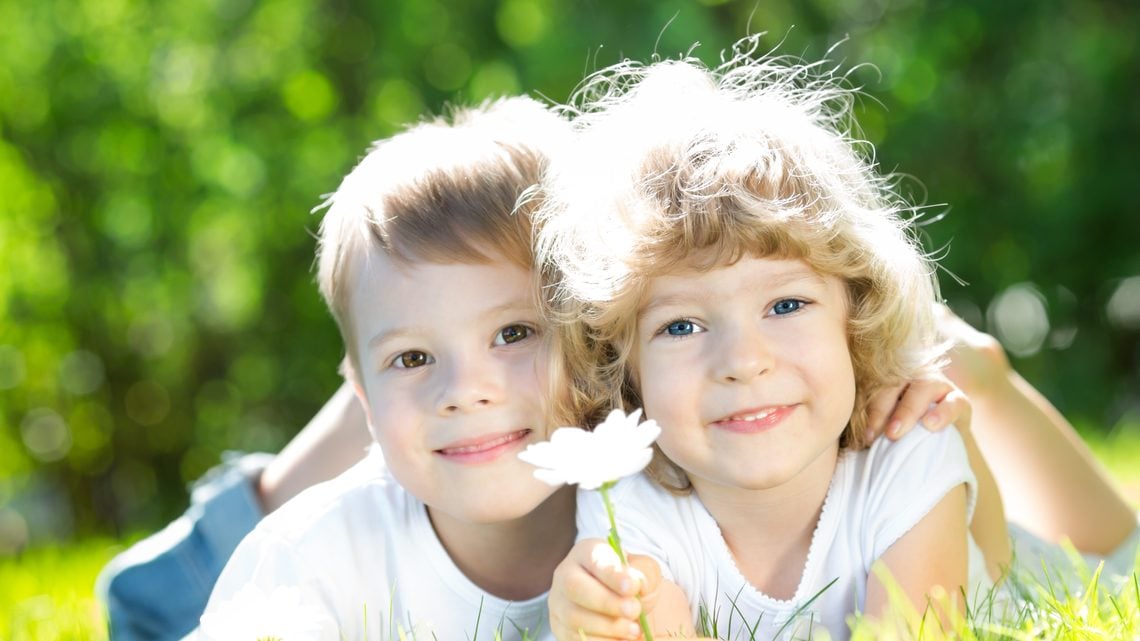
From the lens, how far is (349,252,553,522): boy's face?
204 cm

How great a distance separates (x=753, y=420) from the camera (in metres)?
1.85

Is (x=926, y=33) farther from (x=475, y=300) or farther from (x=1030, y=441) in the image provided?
(x=475, y=300)

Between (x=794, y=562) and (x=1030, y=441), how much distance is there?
1.04 meters

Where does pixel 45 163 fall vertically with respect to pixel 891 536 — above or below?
above

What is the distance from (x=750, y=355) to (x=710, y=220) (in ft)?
0.67

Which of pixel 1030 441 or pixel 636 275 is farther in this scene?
pixel 1030 441

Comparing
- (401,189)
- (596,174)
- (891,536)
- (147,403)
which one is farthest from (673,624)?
(147,403)

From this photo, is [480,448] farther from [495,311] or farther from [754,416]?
[754,416]

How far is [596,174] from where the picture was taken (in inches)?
78.6

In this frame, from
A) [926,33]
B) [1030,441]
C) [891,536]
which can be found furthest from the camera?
[926,33]

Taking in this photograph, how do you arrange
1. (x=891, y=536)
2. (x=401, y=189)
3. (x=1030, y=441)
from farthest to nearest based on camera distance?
(x=1030, y=441) < (x=401, y=189) < (x=891, y=536)

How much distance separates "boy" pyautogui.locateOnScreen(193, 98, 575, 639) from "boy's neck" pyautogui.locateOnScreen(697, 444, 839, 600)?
312 mm

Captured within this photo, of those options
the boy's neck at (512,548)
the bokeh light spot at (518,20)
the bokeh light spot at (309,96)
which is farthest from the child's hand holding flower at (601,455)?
the bokeh light spot at (309,96)

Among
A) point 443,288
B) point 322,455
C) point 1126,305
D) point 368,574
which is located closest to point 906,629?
point 443,288
